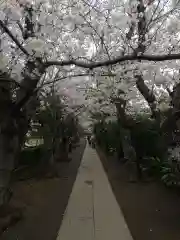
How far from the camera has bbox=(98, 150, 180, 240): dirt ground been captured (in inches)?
325

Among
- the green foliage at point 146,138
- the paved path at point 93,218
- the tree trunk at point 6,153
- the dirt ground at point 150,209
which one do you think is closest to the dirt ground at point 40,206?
the paved path at point 93,218

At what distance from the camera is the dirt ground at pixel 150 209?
8266 mm

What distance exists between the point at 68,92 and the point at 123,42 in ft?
32.4

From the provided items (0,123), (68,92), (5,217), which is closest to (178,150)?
(5,217)

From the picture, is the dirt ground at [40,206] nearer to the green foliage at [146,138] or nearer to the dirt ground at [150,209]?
the dirt ground at [150,209]

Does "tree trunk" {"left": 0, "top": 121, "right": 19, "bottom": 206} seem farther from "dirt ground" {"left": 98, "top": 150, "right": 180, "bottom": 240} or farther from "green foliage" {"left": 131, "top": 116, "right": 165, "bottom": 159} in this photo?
"green foliage" {"left": 131, "top": 116, "right": 165, "bottom": 159}

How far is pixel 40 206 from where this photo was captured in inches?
456

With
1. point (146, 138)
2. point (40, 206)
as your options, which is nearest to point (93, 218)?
point (40, 206)

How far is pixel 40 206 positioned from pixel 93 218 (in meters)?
2.34

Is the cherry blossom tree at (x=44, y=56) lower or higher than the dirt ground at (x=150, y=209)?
higher

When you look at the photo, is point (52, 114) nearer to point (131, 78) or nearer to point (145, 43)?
point (131, 78)

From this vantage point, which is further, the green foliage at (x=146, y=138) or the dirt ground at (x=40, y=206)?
the green foliage at (x=146, y=138)

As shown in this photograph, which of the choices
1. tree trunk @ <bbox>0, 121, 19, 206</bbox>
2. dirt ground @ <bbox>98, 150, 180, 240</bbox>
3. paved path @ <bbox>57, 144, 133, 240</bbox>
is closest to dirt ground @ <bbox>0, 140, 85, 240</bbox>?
paved path @ <bbox>57, 144, 133, 240</bbox>

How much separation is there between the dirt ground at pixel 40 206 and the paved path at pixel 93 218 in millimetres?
247
